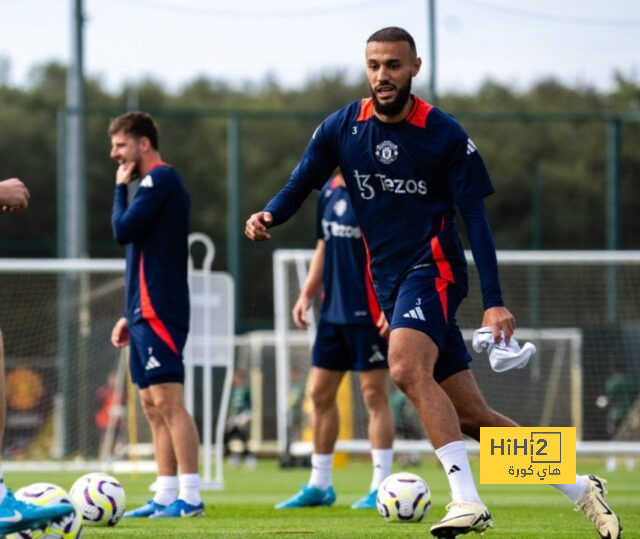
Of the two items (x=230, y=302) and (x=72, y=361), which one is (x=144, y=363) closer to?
(x=230, y=302)

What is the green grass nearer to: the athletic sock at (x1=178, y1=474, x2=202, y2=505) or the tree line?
the athletic sock at (x1=178, y1=474, x2=202, y2=505)

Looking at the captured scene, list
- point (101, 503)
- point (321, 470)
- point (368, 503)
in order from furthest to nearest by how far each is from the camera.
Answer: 1. point (321, 470)
2. point (368, 503)
3. point (101, 503)

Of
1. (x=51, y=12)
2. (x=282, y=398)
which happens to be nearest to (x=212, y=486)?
(x=282, y=398)

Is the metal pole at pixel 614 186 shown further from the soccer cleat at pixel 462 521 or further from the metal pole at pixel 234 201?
Result: the soccer cleat at pixel 462 521

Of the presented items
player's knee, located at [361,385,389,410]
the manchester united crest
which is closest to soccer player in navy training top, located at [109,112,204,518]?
player's knee, located at [361,385,389,410]

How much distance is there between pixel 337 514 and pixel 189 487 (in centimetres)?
91

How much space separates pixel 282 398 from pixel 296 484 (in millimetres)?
1593

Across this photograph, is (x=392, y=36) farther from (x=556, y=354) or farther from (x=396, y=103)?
(x=556, y=354)

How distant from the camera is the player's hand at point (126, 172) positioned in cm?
876

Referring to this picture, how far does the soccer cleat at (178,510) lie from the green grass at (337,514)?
11 cm

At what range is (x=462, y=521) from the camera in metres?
6.05

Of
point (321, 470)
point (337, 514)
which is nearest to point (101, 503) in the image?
point (337, 514)

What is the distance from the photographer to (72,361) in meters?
17.8

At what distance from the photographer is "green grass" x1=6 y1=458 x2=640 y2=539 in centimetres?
721
